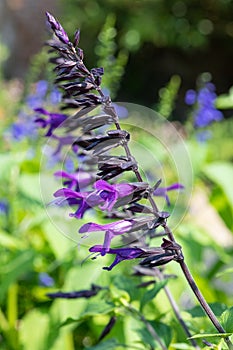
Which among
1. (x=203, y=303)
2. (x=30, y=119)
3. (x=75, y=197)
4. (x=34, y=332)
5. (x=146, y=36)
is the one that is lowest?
(x=34, y=332)

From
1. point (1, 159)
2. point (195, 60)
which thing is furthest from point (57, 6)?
point (1, 159)

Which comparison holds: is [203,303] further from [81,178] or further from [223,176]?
[223,176]

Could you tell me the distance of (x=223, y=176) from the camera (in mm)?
2363

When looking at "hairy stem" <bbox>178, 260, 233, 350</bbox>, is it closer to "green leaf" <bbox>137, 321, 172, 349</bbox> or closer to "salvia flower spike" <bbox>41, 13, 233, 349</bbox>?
"salvia flower spike" <bbox>41, 13, 233, 349</bbox>

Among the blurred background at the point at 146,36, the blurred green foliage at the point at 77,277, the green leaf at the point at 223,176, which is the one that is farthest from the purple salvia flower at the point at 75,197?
the blurred background at the point at 146,36

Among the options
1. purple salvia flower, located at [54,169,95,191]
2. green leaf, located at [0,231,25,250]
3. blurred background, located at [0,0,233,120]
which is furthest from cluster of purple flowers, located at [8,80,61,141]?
blurred background, located at [0,0,233,120]

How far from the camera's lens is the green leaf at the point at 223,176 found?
A: 2274 mm

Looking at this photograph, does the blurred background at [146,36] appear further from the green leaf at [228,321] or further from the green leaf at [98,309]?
the green leaf at [228,321]

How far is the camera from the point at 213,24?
333 inches

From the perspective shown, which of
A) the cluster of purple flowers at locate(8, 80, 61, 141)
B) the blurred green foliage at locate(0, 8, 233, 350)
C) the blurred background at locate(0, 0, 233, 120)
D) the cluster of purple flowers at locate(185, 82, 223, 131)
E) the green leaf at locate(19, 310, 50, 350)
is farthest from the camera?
the blurred background at locate(0, 0, 233, 120)

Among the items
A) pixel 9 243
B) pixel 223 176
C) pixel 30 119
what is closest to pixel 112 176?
pixel 9 243

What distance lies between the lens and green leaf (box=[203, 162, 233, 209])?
2274 mm

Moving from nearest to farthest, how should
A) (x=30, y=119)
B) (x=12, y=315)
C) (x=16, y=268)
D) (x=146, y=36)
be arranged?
(x=16, y=268), (x=12, y=315), (x=30, y=119), (x=146, y=36)

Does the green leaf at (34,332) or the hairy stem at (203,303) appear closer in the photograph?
the hairy stem at (203,303)
